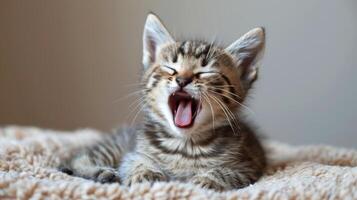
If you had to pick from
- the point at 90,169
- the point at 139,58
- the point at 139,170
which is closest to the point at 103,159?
the point at 90,169

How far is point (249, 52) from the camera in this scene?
1472 mm

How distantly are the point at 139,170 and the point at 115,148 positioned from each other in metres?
0.38

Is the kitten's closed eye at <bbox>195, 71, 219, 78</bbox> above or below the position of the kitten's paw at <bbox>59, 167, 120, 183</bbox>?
above

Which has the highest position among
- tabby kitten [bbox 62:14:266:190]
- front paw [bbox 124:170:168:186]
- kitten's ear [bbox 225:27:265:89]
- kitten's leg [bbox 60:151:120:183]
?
kitten's ear [bbox 225:27:265:89]

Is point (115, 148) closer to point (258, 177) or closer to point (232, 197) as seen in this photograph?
point (258, 177)

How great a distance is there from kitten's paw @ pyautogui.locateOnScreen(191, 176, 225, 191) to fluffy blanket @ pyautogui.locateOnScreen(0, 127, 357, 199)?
7 centimetres

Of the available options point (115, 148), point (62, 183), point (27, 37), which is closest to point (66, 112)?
point (27, 37)

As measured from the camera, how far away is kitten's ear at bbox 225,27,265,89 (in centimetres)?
144

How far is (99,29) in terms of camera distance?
2.54 m

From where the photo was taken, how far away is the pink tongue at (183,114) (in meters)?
1.31

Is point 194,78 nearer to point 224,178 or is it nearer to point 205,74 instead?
point 205,74

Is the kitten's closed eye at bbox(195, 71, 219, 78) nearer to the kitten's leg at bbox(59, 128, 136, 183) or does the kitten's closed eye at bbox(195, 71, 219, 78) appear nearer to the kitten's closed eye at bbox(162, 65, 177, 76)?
the kitten's closed eye at bbox(162, 65, 177, 76)

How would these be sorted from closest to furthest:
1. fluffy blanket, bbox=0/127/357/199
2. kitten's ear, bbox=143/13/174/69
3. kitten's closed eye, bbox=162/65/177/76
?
fluffy blanket, bbox=0/127/357/199 < kitten's closed eye, bbox=162/65/177/76 < kitten's ear, bbox=143/13/174/69

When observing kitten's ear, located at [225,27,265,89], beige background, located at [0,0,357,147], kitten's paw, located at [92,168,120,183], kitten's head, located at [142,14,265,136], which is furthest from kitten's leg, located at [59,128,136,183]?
beige background, located at [0,0,357,147]
